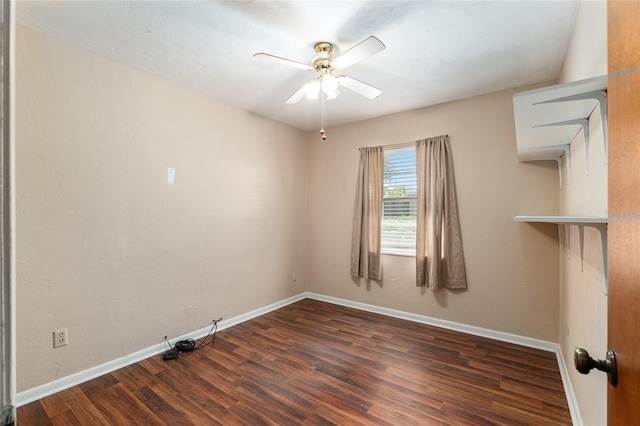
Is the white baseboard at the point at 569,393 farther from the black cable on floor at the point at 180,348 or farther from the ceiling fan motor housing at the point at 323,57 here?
the black cable on floor at the point at 180,348

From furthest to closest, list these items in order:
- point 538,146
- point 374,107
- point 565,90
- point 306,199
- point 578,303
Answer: point 306,199, point 374,107, point 538,146, point 578,303, point 565,90

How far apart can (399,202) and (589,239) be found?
7.15ft

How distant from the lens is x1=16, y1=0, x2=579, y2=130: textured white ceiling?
174 cm

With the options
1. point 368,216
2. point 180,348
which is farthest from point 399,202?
point 180,348

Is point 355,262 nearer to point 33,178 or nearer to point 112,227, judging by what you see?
point 112,227

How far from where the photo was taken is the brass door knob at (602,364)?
0.65 meters

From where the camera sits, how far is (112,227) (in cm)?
234

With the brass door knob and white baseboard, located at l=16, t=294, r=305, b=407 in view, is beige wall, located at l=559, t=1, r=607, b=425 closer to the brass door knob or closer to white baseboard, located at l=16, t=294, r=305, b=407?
the brass door knob

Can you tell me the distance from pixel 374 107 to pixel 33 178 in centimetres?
320

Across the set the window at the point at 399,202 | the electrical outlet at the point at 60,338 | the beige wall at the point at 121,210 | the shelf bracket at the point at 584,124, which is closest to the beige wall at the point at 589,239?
the shelf bracket at the point at 584,124

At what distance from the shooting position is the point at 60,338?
2062 mm

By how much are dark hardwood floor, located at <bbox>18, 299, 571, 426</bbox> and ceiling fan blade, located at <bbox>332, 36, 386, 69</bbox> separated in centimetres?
234

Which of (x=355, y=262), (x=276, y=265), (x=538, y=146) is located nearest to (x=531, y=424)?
(x=538, y=146)

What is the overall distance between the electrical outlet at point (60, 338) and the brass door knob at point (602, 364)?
9.68 feet
